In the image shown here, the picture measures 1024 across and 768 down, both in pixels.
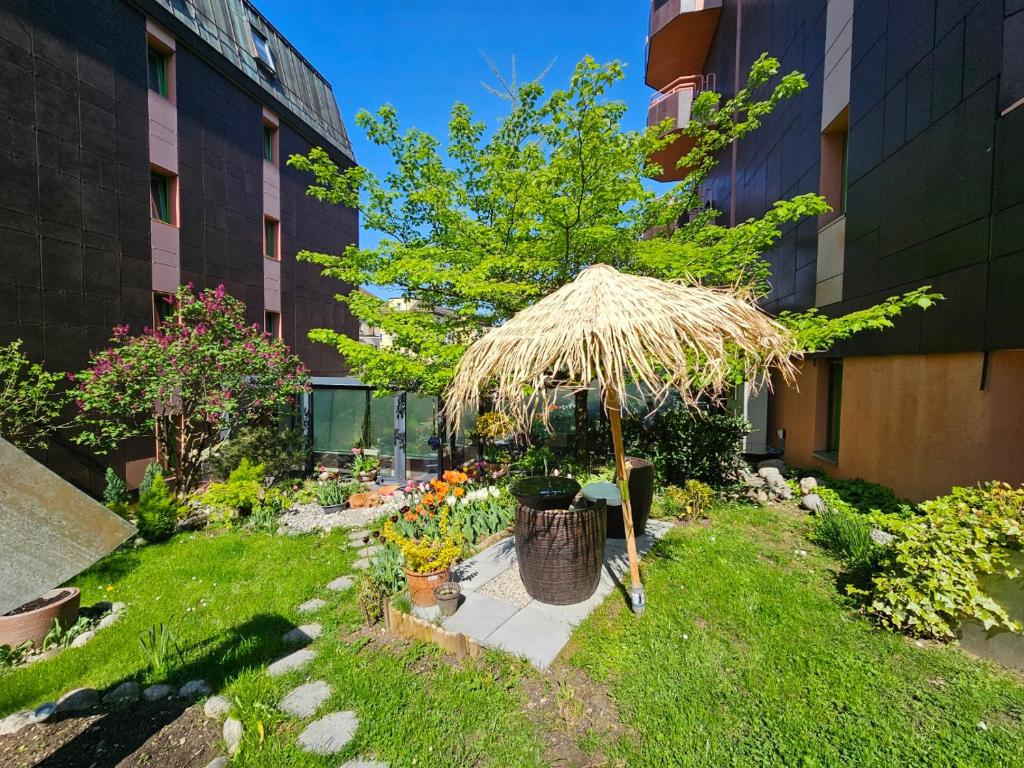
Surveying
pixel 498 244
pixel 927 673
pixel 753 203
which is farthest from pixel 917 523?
pixel 753 203

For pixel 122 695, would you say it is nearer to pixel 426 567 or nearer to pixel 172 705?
pixel 172 705

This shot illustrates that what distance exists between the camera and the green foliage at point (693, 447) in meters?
7.24

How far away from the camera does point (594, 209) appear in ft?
19.6

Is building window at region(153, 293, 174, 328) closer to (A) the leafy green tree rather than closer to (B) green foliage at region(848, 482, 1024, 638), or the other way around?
(A) the leafy green tree

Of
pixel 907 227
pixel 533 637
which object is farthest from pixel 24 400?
pixel 907 227

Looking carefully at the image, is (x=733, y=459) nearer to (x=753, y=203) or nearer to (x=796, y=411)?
(x=796, y=411)

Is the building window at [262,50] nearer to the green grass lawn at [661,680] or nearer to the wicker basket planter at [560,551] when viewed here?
the green grass lawn at [661,680]

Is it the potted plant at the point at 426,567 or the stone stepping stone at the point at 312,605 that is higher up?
the potted plant at the point at 426,567

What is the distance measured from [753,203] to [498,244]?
28.6 ft

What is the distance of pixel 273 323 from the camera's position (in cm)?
1268

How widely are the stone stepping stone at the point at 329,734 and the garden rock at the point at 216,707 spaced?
2.13 ft

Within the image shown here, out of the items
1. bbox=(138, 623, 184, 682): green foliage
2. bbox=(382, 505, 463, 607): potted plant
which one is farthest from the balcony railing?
bbox=(138, 623, 184, 682): green foliage

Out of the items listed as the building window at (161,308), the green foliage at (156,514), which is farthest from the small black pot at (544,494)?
the building window at (161,308)

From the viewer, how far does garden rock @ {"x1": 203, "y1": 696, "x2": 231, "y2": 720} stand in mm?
2934
